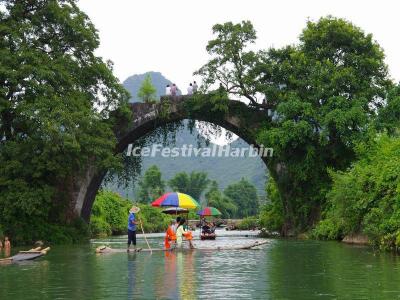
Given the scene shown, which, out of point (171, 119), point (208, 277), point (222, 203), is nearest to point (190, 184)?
point (222, 203)

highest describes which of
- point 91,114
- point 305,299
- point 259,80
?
point 259,80

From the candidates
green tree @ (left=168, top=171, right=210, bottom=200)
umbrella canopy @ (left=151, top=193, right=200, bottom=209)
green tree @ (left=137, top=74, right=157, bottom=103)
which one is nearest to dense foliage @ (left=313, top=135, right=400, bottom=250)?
umbrella canopy @ (left=151, top=193, right=200, bottom=209)

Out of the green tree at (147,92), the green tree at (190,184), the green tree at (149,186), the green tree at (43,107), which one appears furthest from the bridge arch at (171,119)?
the green tree at (190,184)

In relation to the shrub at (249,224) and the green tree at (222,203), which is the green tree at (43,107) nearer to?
the shrub at (249,224)

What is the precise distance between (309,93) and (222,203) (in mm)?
66416

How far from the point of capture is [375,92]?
2838cm

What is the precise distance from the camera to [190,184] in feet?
322

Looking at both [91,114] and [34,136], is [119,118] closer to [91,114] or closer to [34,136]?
[91,114]

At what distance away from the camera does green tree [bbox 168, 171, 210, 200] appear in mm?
97438

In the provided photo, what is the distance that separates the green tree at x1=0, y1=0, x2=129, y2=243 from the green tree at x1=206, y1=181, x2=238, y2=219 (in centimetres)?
6411

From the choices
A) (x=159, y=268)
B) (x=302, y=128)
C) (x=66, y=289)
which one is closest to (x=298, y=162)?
(x=302, y=128)

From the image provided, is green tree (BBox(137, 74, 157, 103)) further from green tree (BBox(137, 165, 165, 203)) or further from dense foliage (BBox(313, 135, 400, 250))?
green tree (BBox(137, 165, 165, 203))

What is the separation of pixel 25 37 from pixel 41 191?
6.02 metres

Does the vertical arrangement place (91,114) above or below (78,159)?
above
